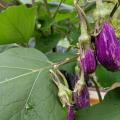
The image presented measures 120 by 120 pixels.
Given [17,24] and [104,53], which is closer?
[104,53]

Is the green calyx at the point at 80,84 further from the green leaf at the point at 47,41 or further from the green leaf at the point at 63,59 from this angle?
the green leaf at the point at 47,41

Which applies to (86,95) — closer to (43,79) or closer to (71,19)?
(43,79)

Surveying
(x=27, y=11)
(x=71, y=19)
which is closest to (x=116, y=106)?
(x=27, y=11)

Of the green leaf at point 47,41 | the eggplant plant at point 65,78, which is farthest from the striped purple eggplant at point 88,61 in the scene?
the green leaf at point 47,41

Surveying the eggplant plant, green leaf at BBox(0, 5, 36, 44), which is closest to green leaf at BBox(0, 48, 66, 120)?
the eggplant plant

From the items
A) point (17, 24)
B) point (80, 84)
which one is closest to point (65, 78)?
point (80, 84)

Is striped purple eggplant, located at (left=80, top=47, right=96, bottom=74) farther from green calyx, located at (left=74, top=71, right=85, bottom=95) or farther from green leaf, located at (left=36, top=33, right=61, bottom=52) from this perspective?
green leaf, located at (left=36, top=33, right=61, bottom=52)

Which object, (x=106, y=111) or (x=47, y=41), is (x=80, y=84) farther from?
(x=47, y=41)
